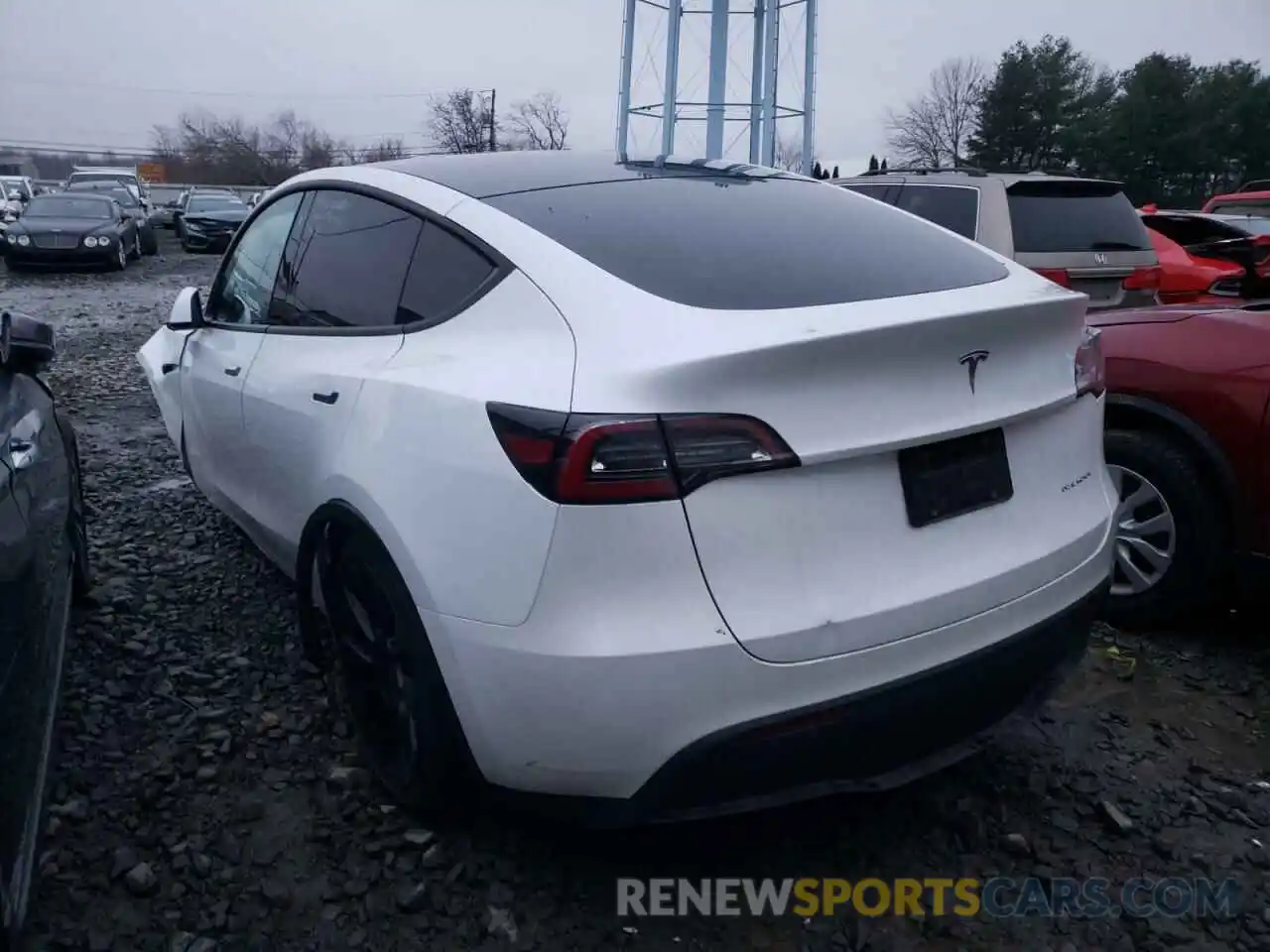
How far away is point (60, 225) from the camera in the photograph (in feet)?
56.3

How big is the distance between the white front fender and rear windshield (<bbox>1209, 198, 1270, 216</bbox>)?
11.6 metres

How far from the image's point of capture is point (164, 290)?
15.6m

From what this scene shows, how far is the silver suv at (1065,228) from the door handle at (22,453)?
551 centimetres

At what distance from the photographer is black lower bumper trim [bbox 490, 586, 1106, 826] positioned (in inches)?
77.6

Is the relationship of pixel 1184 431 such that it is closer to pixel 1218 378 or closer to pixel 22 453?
pixel 1218 378

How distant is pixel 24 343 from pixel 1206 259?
7.97 metres

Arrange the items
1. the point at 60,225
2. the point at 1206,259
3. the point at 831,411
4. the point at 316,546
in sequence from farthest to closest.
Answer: the point at 60,225 < the point at 1206,259 < the point at 316,546 < the point at 831,411

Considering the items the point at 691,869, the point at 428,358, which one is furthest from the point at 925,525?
the point at 428,358

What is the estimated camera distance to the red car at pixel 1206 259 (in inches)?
226

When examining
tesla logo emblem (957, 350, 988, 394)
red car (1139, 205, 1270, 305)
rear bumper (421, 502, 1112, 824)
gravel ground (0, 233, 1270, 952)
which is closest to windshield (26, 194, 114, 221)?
red car (1139, 205, 1270, 305)

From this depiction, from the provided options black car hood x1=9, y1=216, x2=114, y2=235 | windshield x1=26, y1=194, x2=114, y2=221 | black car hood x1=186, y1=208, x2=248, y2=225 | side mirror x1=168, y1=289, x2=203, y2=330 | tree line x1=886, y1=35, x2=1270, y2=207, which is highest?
tree line x1=886, y1=35, x2=1270, y2=207

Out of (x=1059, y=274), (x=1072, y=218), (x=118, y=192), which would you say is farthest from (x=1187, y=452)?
(x=118, y=192)

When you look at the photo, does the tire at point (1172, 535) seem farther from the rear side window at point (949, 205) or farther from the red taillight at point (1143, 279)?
the red taillight at point (1143, 279)

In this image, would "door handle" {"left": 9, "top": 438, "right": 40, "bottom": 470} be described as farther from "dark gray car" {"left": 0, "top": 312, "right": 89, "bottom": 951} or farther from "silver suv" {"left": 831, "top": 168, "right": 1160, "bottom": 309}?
"silver suv" {"left": 831, "top": 168, "right": 1160, "bottom": 309}
